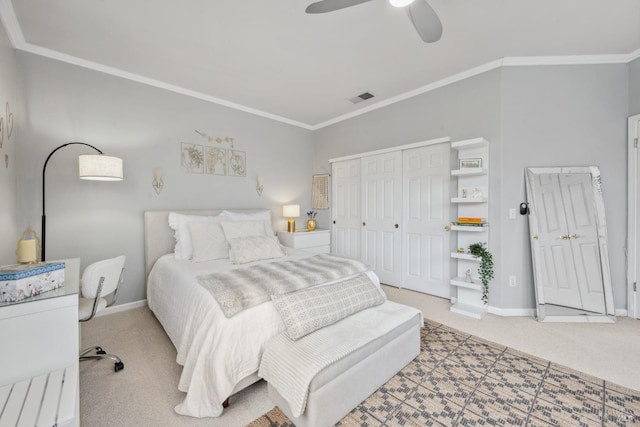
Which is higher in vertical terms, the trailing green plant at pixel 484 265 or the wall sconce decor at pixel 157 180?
the wall sconce decor at pixel 157 180

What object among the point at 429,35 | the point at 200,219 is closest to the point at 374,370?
the point at 429,35

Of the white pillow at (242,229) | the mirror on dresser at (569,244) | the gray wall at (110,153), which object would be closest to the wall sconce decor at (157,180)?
the gray wall at (110,153)

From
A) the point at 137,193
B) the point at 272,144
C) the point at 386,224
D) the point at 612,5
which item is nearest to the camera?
the point at 612,5

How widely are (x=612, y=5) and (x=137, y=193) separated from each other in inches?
190

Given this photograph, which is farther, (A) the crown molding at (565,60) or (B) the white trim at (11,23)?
(A) the crown molding at (565,60)

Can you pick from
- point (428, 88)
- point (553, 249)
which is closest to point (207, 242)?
point (428, 88)

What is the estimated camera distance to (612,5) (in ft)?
6.90

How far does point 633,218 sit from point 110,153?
5.64 metres

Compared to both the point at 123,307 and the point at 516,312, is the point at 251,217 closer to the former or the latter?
the point at 123,307

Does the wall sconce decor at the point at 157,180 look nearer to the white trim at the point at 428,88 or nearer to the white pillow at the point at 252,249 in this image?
the white pillow at the point at 252,249

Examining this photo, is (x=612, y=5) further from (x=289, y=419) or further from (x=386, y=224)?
(x=289, y=419)

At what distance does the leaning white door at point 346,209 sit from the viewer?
176 inches

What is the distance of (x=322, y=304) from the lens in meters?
1.86

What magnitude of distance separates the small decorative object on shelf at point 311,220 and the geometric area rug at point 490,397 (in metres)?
2.95
